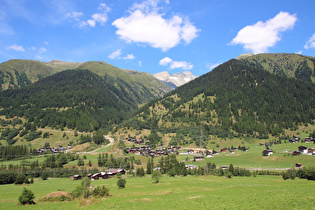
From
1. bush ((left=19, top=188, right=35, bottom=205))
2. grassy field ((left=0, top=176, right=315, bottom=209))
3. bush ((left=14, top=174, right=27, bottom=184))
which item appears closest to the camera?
grassy field ((left=0, top=176, right=315, bottom=209))

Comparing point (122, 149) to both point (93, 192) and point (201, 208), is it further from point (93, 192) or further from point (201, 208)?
point (201, 208)

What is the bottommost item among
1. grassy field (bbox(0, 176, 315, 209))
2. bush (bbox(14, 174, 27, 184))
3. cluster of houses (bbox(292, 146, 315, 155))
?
bush (bbox(14, 174, 27, 184))

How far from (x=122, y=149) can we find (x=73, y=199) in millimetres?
127748

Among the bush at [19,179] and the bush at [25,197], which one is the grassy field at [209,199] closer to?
the bush at [25,197]

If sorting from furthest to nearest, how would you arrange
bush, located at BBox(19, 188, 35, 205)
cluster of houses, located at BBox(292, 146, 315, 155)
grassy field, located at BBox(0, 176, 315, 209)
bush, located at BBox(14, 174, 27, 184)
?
1. cluster of houses, located at BBox(292, 146, 315, 155)
2. bush, located at BBox(14, 174, 27, 184)
3. bush, located at BBox(19, 188, 35, 205)
4. grassy field, located at BBox(0, 176, 315, 209)

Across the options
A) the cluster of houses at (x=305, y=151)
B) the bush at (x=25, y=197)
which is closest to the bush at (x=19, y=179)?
the bush at (x=25, y=197)

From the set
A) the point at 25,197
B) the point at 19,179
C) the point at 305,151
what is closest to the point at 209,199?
the point at 25,197

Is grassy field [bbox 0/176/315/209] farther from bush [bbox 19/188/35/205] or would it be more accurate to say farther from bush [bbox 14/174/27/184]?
bush [bbox 14/174/27/184]

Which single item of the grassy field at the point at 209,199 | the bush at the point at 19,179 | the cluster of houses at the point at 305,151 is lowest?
the bush at the point at 19,179

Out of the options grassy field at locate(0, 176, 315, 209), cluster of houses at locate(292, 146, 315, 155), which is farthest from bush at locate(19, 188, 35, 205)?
cluster of houses at locate(292, 146, 315, 155)

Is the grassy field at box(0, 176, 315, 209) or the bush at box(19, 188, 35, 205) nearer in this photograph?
the grassy field at box(0, 176, 315, 209)

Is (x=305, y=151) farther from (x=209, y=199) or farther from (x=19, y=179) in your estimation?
(x=19, y=179)

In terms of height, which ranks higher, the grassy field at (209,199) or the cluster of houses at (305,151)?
the grassy field at (209,199)

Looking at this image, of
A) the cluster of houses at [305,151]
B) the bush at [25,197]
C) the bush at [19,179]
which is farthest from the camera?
the cluster of houses at [305,151]
